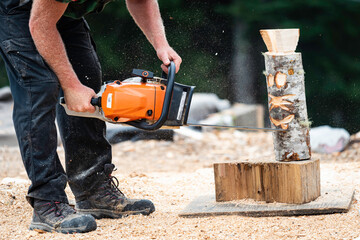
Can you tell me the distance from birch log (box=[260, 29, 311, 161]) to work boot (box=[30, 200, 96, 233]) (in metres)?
1.08

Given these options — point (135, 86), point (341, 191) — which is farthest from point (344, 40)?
point (135, 86)

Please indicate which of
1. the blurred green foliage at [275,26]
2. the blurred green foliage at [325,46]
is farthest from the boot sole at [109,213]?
the blurred green foliage at [325,46]

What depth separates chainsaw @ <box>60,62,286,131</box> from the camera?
2.34m

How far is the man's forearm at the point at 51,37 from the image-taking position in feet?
7.13

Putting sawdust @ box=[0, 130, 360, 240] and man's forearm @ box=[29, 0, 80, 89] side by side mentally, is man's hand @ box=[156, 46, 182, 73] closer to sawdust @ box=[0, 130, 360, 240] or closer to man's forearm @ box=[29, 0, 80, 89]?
man's forearm @ box=[29, 0, 80, 89]

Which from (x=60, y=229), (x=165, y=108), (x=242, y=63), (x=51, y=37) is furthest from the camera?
(x=242, y=63)

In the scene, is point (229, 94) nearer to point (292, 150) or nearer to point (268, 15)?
point (268, 15)

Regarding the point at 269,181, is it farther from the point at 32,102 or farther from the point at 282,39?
the point at 32,102

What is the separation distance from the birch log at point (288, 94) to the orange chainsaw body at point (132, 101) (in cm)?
71

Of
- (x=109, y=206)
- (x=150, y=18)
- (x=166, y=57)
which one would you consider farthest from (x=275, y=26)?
(x=109, y=206)

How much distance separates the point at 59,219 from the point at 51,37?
87cm

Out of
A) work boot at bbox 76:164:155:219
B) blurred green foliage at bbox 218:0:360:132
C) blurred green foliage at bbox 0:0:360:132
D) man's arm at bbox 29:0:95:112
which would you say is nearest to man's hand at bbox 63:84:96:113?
man's arm at bbox 29:0:95:112

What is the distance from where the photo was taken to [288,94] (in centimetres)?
275

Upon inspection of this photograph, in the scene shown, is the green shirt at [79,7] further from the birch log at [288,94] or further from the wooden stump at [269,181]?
the wooden stump at [269,181]
